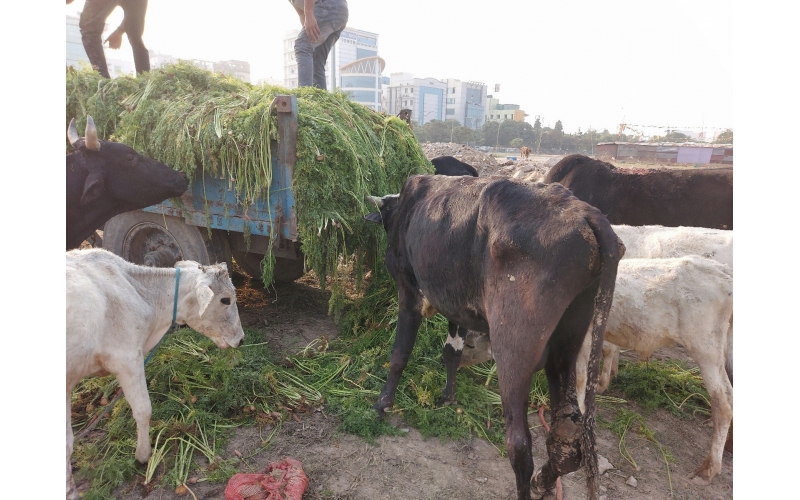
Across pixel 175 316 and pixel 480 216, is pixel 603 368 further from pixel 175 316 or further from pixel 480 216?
pixel 175 316

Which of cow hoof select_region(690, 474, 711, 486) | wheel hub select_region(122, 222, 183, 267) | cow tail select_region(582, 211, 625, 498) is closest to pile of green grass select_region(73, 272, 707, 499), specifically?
cow hoof select_region(690, 474, 711, 486)

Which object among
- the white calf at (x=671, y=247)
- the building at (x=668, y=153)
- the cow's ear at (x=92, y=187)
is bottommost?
the white calf at (x=671, y=247)

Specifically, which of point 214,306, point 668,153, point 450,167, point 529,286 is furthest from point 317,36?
point 668,153

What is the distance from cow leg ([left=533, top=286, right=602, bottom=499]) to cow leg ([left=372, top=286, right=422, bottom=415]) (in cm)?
139

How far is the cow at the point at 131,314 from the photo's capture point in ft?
8.43

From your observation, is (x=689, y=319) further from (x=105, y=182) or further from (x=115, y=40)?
(x=115, y=40)

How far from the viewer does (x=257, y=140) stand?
418 centimetres

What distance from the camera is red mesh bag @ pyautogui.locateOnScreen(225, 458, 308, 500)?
271cm

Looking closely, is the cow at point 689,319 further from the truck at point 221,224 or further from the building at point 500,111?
the building at point 500,111

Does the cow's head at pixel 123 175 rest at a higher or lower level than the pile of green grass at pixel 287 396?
higher

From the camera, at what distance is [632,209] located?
6438 millimetres

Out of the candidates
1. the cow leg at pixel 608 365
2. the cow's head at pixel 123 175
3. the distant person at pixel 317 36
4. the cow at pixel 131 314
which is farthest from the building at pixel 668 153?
the cow at pixel 131 314

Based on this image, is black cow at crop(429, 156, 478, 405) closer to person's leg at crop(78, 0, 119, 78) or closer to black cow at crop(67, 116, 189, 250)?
black cow at crop(67, 116, 189, 250)

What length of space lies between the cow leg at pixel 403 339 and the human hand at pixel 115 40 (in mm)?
5890
